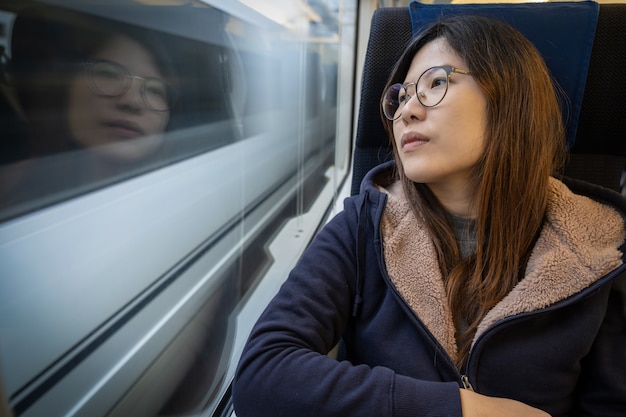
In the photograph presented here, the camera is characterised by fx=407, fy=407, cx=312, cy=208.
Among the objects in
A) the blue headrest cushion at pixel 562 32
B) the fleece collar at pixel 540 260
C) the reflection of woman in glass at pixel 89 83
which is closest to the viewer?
the reflection of woman in glass at pixel 89 83

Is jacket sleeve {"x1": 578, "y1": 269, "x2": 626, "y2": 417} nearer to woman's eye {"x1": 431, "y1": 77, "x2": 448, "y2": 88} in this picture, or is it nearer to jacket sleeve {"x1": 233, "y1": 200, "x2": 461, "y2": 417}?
jacket sleeve {"x1": 233, "y1": 200, "x2": 461, "y2": 417}

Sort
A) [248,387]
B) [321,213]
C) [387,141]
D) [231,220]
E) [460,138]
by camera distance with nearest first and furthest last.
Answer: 1. [248,387]
2. [460,138]
3. [387,141]
4. [231,220]
5. [321,213]

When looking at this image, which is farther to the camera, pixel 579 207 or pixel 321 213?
pixel 321 213

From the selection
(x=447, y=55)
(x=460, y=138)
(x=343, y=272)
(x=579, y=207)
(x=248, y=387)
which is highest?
(x=447, y=55)

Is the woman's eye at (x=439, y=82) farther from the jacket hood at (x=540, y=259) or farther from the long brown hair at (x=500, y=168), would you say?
the jacket hood at (x=540, y=259)

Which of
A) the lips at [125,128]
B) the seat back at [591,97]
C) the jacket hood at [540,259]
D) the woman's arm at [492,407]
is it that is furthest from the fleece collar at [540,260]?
the lips at [125,128]

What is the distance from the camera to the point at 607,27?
0.91 meters

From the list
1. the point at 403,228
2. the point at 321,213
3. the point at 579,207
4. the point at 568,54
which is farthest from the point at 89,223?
the point at 321,213

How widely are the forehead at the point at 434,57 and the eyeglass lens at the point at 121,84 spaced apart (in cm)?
57

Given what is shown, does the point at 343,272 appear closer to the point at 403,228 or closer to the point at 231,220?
the point at 403,228

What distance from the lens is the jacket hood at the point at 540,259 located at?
28.0 inches

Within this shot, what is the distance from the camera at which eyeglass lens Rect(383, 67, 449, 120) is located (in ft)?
2.58

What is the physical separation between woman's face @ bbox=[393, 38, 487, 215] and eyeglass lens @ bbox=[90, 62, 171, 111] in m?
0.56

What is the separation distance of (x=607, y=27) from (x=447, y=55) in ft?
1.38
